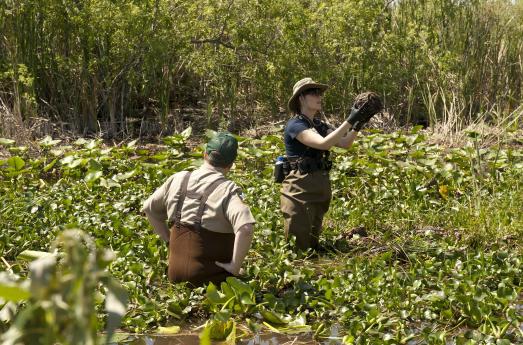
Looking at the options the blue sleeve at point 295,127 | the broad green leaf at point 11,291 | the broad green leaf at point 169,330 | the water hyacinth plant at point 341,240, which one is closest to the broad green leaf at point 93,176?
the water hyacinth plant at point 341,240

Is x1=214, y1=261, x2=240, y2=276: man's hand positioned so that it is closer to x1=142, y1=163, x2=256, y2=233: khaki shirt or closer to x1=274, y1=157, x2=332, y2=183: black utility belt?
x1=142, y1=163, x2=256, y2=233: khaki shirt

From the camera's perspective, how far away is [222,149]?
464 centimetres

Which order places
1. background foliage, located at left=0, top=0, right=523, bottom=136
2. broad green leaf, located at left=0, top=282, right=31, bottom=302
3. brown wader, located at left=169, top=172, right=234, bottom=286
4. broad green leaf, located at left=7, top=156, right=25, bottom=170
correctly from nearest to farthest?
broad green leaf, located at left=0, top=282, right=31, bottom=302 → brown wader, located at left=169, top=172, right=234, bottom=286 → broad green leaf, located at left=7, top=156, right=25, bottom=170 → background foliage, located at left=0, top=0, right=523, bottom=136

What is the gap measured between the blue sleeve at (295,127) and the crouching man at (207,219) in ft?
3.32

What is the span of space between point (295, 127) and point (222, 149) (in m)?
1.11

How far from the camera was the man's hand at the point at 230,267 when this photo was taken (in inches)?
182

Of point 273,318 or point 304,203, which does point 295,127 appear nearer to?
point 304,203

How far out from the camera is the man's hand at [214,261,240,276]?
182 inches

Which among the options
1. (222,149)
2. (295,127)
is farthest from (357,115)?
(222,149)

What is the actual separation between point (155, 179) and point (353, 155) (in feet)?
6.33

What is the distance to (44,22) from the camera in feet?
32.2

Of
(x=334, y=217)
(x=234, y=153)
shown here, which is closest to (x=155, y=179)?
(x=334, y=217)

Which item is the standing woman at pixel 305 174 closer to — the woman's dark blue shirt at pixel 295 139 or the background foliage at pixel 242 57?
the woman's dark blue shirt at pixel 295 139

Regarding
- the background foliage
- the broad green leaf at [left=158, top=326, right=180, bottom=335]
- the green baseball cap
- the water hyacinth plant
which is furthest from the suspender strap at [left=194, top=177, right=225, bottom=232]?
the background foliage
